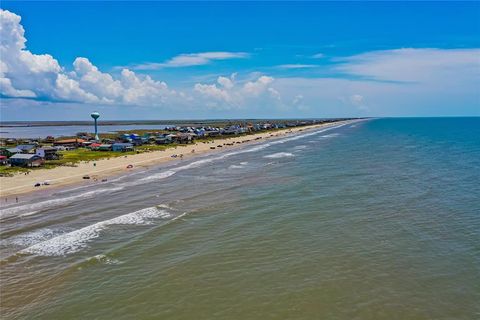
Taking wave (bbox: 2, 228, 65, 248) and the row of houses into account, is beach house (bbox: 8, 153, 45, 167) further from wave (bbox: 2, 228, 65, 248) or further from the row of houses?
wave (bbox: 2, 228, 65, 248)

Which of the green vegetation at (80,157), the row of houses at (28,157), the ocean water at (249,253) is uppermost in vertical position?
the row of houses at (28,157)

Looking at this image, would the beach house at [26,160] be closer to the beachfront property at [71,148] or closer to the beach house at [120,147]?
the beachfront property at [71,148]

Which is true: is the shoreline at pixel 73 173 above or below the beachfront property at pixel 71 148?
below

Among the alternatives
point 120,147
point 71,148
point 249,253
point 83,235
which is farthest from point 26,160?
point 249,253

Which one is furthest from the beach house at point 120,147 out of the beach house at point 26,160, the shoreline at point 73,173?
the beach house at point 26,160

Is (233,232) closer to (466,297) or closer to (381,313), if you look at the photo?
(381,313)

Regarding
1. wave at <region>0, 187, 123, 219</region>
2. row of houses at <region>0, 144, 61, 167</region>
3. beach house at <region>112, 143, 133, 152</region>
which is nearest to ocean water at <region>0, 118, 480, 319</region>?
wave at <region>0, 187, 123, 219</region>

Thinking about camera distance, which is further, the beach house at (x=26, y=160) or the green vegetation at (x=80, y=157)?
the green vegetation at (x=80, y=157)
